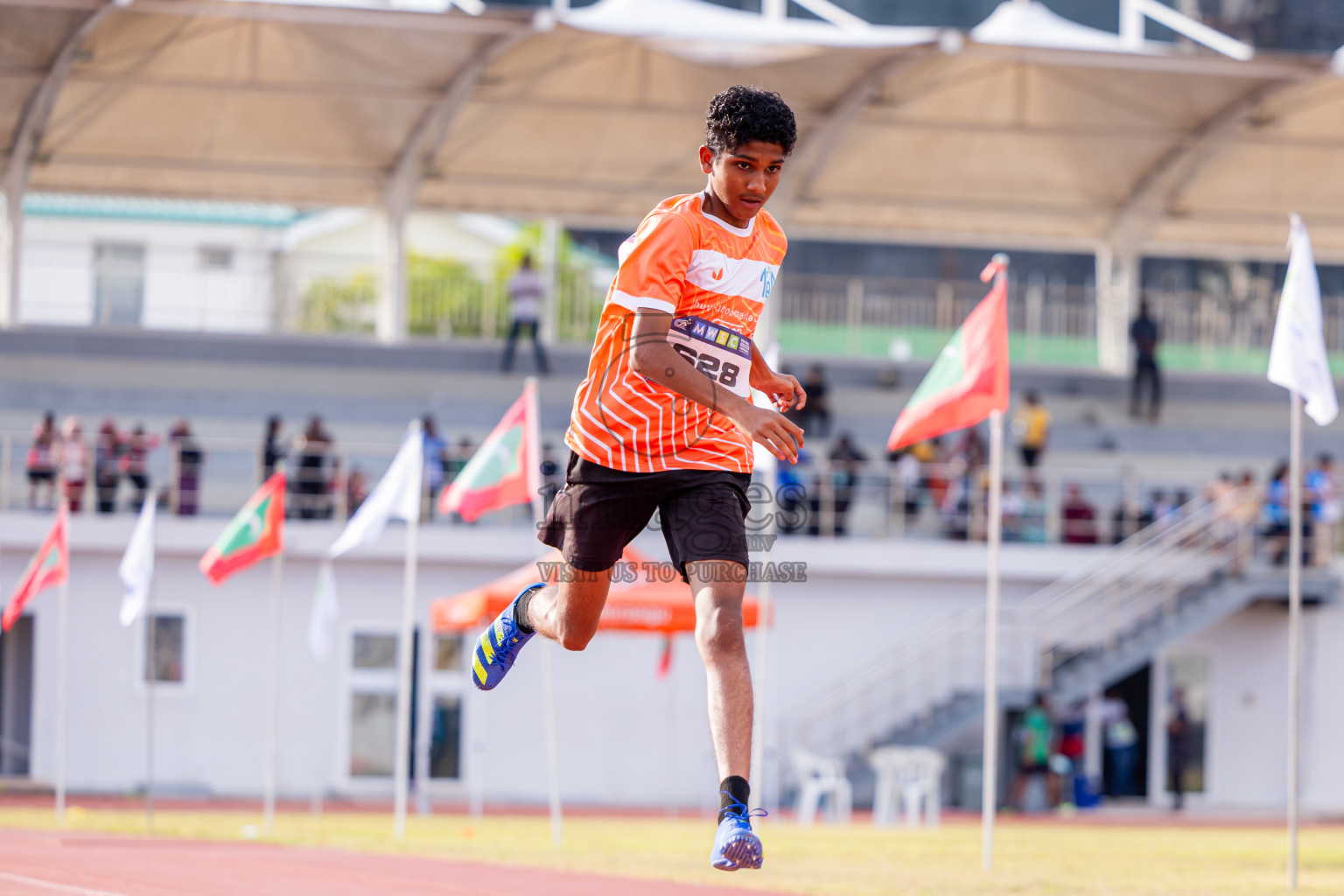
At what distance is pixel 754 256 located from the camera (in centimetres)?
543

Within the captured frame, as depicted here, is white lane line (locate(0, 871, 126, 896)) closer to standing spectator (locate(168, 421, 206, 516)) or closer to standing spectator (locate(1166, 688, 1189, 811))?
standing spectator (locate(168, 421, 206, 516))

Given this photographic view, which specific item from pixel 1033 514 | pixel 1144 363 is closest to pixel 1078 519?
pixel 1033 514

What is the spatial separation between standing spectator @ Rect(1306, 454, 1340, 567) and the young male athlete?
1998cm

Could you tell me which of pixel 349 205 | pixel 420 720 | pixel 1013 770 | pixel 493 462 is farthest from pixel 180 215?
pixel 493 462

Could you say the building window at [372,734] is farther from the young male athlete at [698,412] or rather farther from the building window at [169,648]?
the young male athlete at [698,412]

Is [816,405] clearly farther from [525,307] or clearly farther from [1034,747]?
[1034,747]

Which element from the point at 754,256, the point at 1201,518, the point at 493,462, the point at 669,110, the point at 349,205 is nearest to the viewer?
the point at 754,256

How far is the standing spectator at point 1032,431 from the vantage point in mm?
26047

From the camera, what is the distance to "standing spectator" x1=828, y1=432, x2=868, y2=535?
965 inches

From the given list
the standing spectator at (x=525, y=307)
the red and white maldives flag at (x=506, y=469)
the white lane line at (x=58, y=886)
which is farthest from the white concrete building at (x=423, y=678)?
the white lane line at (x=58, y=886)

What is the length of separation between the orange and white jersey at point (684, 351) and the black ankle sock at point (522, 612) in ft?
2.89

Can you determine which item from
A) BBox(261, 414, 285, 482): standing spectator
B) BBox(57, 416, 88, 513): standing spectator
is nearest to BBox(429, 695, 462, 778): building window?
BBox(261, 414, 285, 482): standing spectator

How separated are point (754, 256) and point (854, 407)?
23.9 metres

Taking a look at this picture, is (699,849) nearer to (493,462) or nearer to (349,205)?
(493,462)
